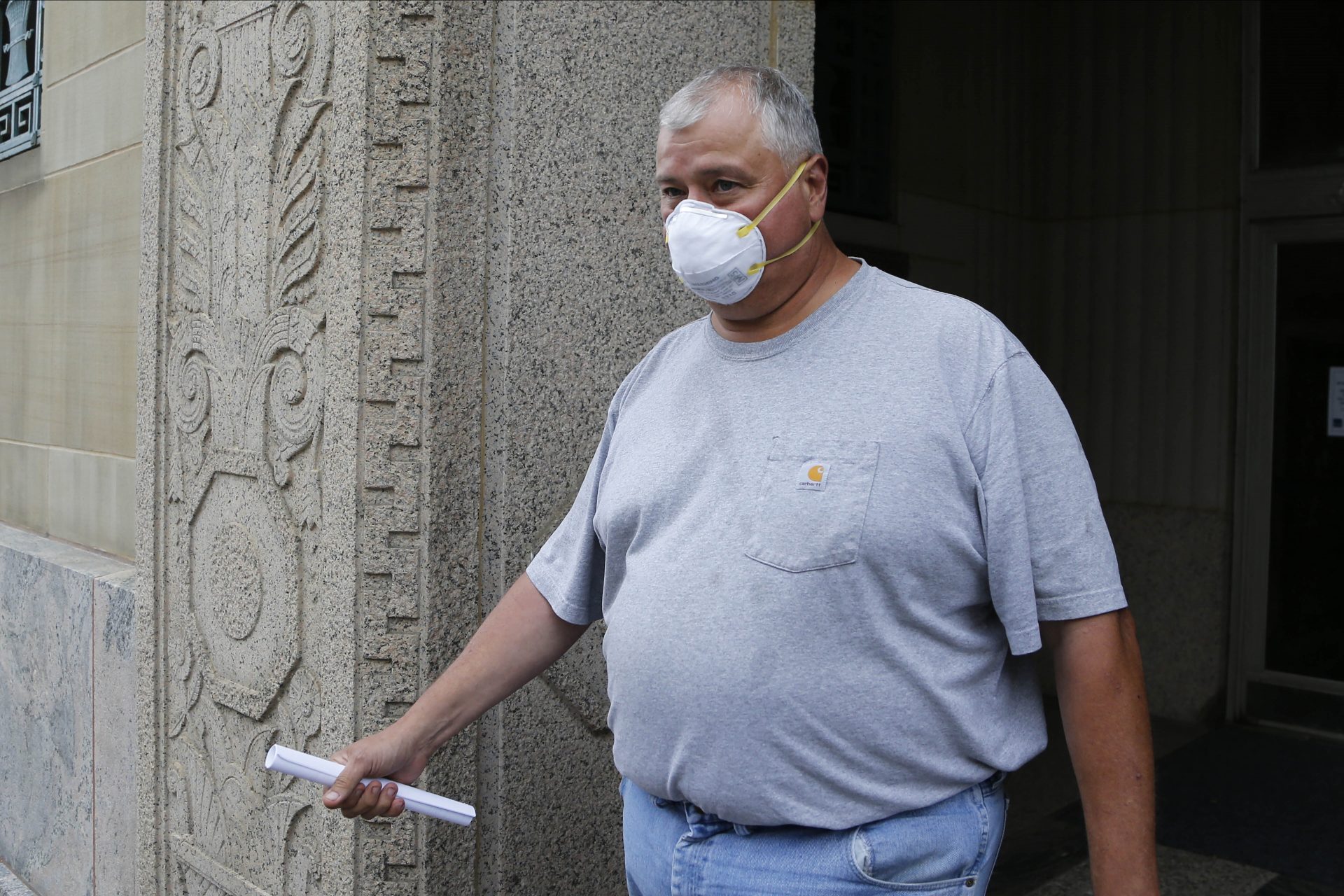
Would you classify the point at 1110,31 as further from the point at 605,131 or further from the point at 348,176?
the point at 348,176

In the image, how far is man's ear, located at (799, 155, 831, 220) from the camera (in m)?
1.82

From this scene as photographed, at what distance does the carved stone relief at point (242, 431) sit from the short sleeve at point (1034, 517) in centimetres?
162

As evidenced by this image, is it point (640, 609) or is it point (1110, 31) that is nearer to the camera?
point (640, 609)

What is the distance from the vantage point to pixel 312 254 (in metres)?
2.71

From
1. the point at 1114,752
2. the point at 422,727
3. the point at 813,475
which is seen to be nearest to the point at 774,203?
the point at 813,475

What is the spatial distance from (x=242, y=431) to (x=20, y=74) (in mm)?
3182

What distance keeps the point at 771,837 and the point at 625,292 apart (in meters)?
1.49

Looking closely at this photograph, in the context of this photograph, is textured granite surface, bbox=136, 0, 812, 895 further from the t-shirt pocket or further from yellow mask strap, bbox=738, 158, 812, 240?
the t-shirt pocket

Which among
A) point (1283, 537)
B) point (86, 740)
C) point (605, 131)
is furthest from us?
point (1283, 537)

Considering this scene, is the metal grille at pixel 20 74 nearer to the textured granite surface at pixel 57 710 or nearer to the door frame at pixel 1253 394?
the textured granite surface at pixel 57 710

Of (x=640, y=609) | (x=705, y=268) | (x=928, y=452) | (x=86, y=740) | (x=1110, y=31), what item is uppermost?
(x=1110, y=31)

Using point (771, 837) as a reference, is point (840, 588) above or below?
above

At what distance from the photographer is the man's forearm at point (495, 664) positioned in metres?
2.02

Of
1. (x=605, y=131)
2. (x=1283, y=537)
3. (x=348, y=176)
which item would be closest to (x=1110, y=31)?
(x=1283, y=537)
